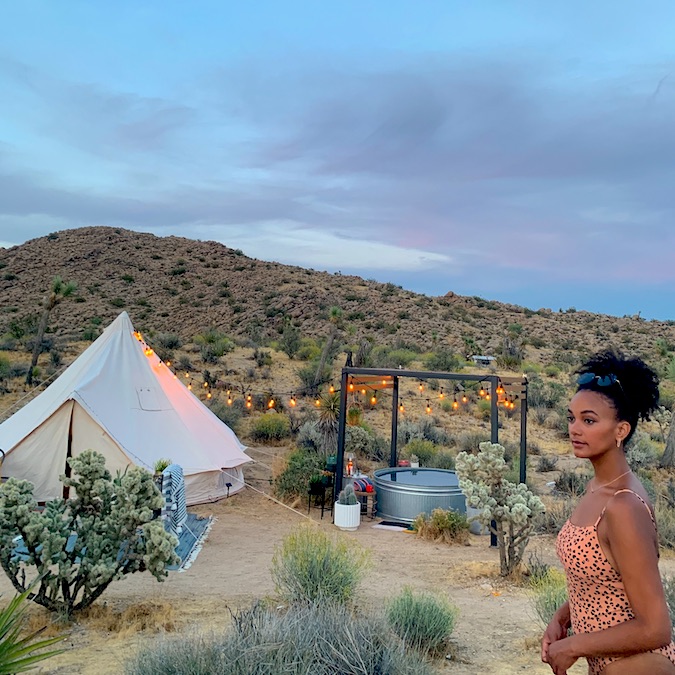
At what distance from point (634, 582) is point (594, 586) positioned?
24cm

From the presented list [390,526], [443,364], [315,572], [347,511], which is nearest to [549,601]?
[315,572]

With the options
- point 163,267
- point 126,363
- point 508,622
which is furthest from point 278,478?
point 163,267

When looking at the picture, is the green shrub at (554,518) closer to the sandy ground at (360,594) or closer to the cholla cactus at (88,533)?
the sandy ground at (360,594)

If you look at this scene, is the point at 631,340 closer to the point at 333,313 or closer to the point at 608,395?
the point at 333,313

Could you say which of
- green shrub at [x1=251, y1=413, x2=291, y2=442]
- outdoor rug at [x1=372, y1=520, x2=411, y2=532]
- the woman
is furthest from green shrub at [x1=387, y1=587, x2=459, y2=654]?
green shrub at [x1=251, y1=413, x2=291, y2=442]

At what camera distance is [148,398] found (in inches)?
501

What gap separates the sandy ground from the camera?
550cm

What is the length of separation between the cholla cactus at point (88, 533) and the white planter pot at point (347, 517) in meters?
5.47

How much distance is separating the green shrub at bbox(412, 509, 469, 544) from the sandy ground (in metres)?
0.21

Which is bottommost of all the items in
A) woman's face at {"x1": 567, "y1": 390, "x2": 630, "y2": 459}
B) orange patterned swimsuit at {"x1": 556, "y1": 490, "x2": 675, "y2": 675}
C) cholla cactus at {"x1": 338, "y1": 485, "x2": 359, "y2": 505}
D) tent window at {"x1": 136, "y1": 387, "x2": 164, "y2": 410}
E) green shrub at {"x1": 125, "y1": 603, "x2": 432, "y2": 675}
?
cholla cactus at {"x1": 338, "y1": 485, "x2": 359, "y2": 505}

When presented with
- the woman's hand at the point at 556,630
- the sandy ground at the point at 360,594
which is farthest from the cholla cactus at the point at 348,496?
the woman's hand at the point at 556,630

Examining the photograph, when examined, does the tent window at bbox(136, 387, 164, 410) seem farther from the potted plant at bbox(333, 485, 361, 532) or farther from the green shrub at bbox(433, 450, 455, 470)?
the green shrub at bbox(433, 450, 455, 470)

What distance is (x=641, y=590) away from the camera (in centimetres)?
213

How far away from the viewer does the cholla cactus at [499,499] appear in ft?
26.8
